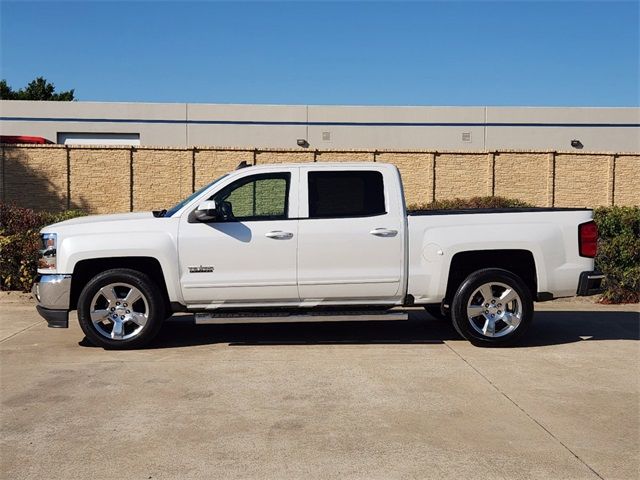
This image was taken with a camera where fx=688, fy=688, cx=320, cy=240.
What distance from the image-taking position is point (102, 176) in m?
25.1

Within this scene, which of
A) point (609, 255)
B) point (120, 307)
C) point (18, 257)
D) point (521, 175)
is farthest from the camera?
point (521, 175)

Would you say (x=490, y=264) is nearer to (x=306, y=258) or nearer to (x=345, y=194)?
(x=345, y=194)

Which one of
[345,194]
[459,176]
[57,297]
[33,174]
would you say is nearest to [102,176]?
[33,174]

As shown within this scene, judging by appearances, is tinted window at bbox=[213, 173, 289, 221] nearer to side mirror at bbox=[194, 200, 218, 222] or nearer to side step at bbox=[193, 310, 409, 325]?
side mirror at bbox=[194, 200, 218, 222]

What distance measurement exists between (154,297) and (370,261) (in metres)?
2.35

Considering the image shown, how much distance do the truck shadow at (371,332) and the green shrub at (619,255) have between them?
4.24 ft

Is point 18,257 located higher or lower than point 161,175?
lower

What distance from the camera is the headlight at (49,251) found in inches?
291

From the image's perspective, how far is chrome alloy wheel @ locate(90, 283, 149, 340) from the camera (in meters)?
7.35

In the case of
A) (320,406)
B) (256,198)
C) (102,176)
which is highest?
(102,176)

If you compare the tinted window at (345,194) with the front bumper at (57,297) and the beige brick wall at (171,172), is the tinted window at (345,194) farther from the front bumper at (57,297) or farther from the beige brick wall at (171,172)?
the beige brick wall at (171,172)

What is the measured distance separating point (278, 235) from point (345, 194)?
91cm

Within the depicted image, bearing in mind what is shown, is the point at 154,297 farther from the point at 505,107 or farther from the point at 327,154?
the point at 505,107

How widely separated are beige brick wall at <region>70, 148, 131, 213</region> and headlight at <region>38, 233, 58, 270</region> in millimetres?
18113
